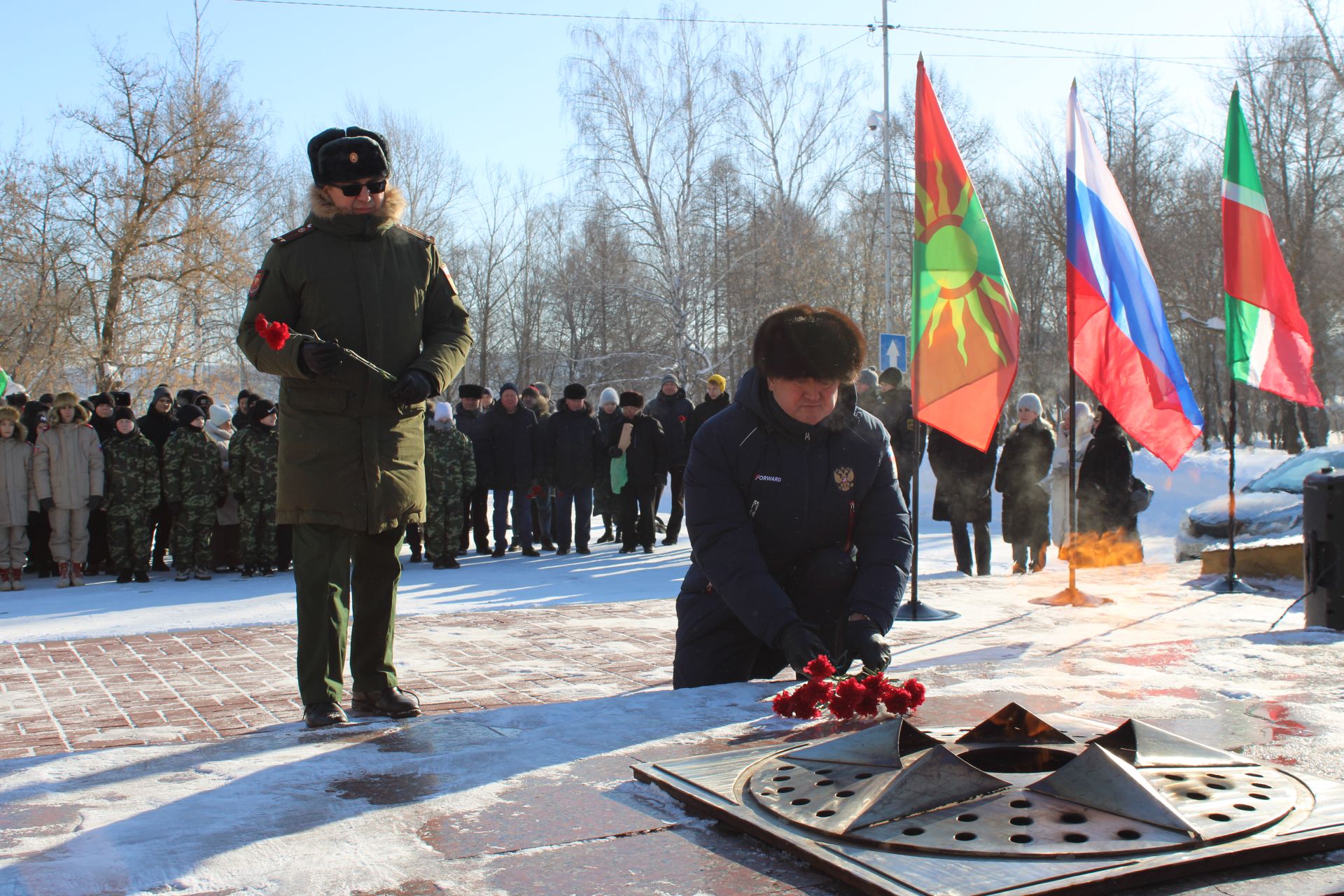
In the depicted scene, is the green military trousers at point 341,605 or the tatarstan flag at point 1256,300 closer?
the green military trousers at point 341,605

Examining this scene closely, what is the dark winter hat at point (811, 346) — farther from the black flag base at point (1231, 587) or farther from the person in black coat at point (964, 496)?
the person in black coat at point (964, 496)

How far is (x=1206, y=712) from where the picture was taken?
375cm

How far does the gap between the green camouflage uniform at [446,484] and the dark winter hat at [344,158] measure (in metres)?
7.74

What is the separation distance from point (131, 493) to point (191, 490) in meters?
0.57

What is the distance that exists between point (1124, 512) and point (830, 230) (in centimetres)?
2752

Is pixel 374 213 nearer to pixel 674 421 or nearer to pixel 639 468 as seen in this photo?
pixel 639 468

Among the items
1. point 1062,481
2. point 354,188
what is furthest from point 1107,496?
point 354,188

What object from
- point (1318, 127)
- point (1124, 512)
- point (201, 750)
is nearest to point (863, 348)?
point (201, 750)

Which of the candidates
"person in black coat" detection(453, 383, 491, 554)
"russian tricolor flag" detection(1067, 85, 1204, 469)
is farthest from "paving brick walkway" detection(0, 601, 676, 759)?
"person in black coat" detection(453, 383, 491, 554)

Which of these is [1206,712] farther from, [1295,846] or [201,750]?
[201,750]

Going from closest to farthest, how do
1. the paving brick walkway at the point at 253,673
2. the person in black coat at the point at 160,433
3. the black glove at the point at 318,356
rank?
the black glove at the point at 318,356 < the paving brick walkway at the point at 253,673 < the person in black coat at the point at 160,433

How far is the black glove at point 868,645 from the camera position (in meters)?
3.63

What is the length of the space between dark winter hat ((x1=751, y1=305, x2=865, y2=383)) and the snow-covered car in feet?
32.7

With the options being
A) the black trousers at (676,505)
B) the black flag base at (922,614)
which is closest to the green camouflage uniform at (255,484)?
the black trousers at (676,505)
